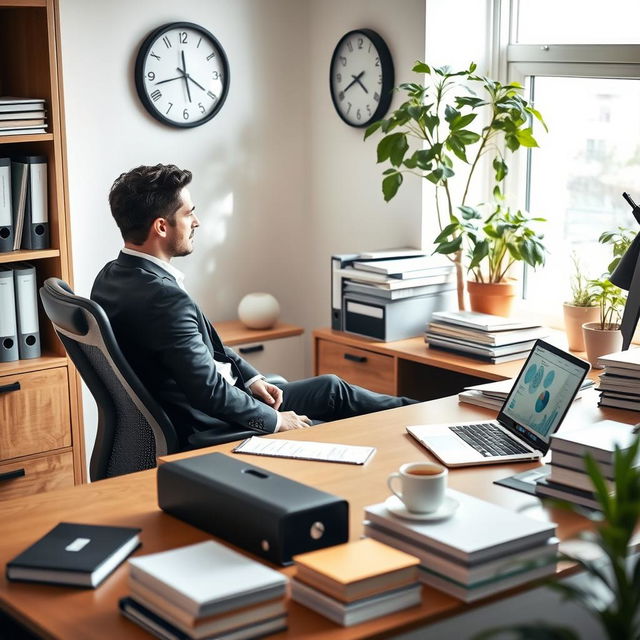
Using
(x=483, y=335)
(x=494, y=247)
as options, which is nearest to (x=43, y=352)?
(x=483, y=335)

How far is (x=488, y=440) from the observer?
2570 mm

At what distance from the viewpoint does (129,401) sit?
9.46ft

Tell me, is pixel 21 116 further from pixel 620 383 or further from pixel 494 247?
pixel 620 383

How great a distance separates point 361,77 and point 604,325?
5.04 ft

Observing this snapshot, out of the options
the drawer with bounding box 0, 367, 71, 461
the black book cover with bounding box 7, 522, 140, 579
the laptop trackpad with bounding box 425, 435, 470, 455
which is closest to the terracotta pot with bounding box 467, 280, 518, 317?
the laptop trackpad with bounding box 425, 435, 470, 455

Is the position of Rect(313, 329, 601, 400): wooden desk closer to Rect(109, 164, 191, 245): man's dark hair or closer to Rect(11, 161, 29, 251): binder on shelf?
Rect(109, 164, 191, 245): man's dark hair

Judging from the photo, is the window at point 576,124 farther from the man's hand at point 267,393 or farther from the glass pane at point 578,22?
the man's hand at point 267,393

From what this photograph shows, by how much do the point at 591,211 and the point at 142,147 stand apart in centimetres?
177

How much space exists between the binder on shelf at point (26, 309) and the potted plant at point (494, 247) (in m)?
1.45

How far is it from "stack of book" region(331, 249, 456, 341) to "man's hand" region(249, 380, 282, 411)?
0.66 m

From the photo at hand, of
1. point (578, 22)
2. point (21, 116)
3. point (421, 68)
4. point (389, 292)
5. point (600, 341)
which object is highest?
point (578, 22)

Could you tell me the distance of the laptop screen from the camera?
2.46 m

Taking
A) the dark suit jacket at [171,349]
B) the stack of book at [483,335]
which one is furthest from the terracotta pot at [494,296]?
the dark suit jacket at [171,349]

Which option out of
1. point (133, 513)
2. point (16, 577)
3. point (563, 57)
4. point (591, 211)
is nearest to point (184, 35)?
point (563, 57)
